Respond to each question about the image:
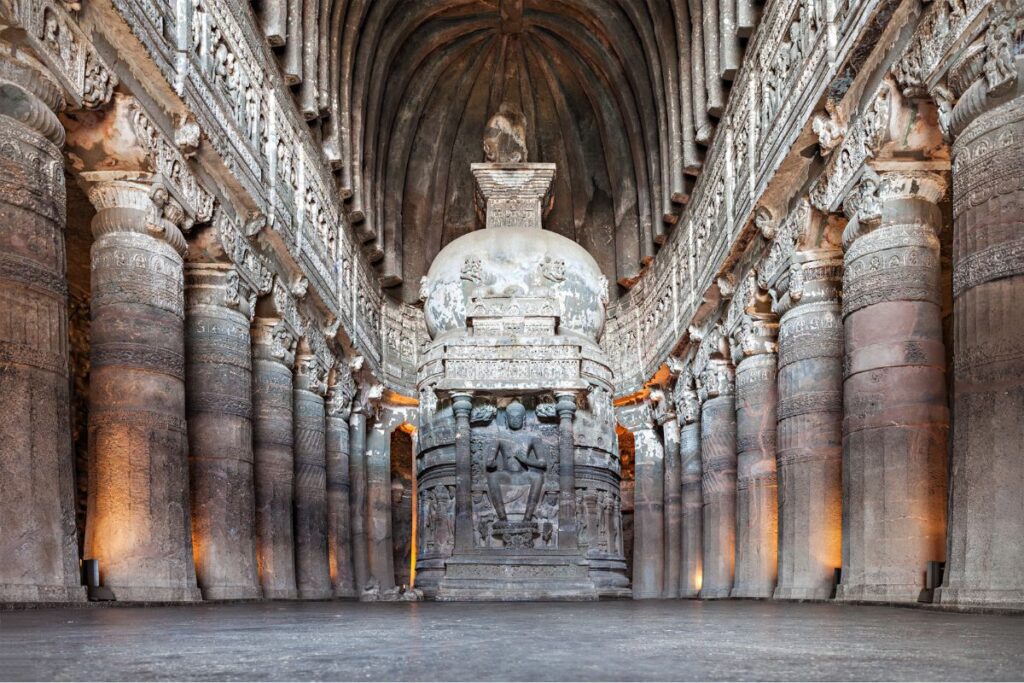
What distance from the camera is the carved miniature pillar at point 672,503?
21062 millimetres

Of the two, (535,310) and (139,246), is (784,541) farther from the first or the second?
(139,246)

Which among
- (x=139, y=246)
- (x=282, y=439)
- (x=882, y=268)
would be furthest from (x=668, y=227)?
(x=139, y=246)

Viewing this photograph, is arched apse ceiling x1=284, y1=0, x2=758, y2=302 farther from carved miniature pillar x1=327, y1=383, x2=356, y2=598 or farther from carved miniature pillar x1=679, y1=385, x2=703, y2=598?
carved miniature pillar x1=679, y1=385, x2=703, y2=598

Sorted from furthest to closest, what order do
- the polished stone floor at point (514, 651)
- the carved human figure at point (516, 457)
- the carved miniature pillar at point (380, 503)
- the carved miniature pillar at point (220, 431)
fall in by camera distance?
the carved miniature pillar at point (380, 503), the carved human figure at point (516, 457), the carved miniature pillar at point (220, 431), the polished stone floor at point (514, 651)

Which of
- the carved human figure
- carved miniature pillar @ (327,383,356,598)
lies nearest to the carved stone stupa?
the carved human figure

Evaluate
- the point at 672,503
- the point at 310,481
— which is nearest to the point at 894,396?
the point at 310,481

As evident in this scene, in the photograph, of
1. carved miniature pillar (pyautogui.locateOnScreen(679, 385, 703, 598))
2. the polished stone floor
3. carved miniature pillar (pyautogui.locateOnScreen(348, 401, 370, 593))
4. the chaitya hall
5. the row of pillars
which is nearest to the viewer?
the polished stone floor

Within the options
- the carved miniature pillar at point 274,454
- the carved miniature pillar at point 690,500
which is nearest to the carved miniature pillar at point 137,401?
the carved miniature pillar at point 274,454

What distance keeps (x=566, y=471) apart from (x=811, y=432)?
4.16m

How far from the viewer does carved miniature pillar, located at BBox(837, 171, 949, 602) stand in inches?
396

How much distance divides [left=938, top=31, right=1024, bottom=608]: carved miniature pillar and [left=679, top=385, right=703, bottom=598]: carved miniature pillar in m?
11.7

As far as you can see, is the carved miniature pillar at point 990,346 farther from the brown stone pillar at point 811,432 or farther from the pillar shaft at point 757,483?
the pillar shaft at point 757,483

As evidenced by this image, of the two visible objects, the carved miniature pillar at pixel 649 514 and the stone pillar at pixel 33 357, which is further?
the carved miniature pillar at pixel 649 514

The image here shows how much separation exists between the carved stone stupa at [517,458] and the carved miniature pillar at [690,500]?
222cm
